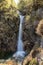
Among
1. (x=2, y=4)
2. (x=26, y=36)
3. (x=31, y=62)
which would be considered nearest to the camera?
(x=31, y=62)

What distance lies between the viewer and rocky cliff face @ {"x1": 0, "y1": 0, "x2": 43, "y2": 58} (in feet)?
53.0

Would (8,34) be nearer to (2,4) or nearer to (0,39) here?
(0,39)

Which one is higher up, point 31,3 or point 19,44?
point 31,3

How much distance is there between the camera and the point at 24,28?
662 inches

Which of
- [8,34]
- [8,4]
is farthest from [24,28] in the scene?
[8,4]

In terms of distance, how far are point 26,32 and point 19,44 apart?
1.23m

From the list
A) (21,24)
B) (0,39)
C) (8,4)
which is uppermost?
(8,4)

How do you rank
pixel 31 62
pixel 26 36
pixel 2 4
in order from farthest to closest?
pixel 2 4 < pixel 26 36 < pixel 31 62

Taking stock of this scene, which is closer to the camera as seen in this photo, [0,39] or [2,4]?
[0,39]

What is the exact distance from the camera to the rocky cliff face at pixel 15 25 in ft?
53.0

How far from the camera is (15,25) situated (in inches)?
695

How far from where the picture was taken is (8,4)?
18.8m

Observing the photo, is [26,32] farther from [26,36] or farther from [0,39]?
[0,39]

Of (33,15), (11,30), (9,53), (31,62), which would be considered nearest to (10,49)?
(9,53)
